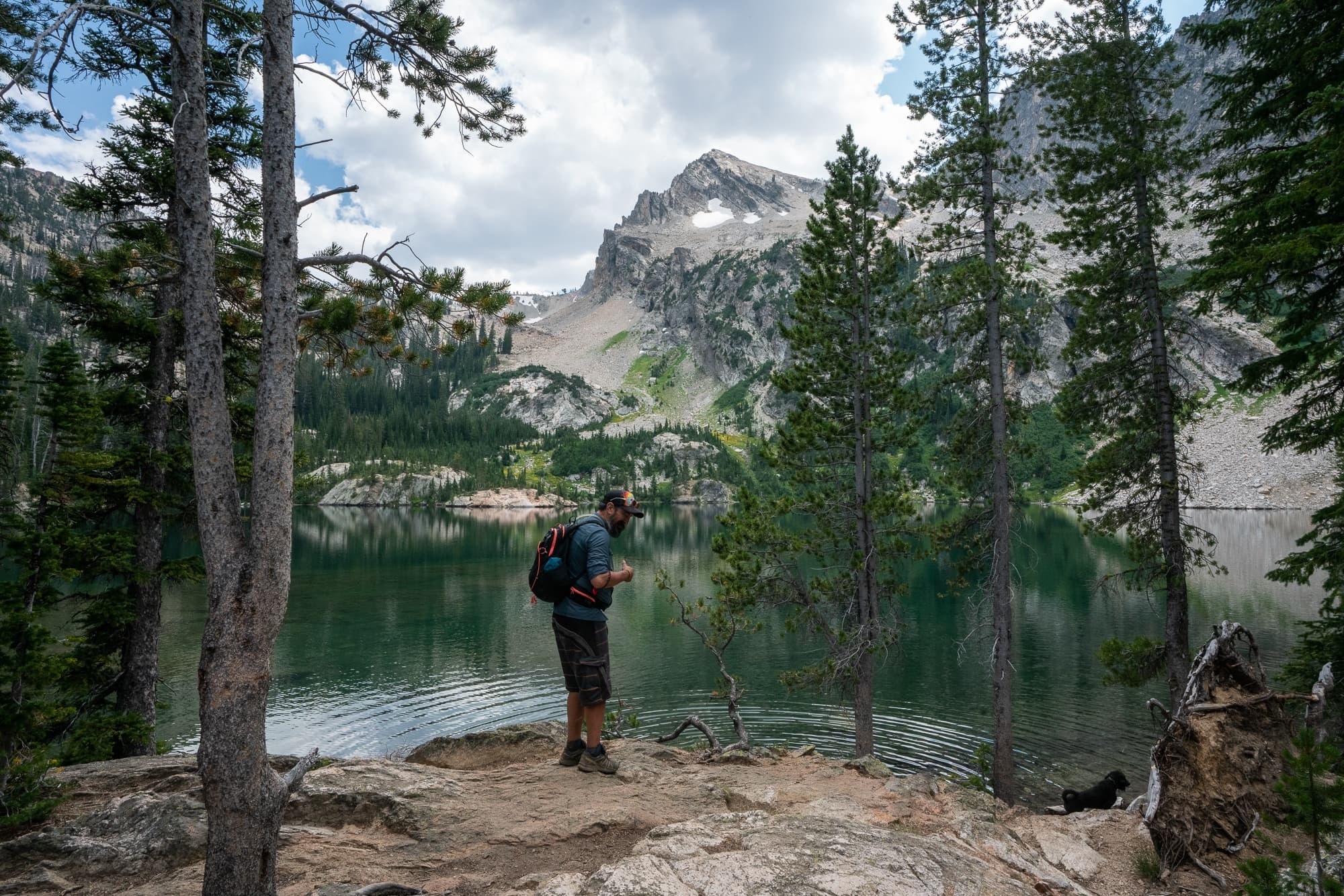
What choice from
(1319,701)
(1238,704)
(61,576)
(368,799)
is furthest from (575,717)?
(61,576)

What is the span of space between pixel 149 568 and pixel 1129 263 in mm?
19953

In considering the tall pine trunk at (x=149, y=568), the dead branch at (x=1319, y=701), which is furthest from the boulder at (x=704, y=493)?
the dead branch at (x=1319, y=701)

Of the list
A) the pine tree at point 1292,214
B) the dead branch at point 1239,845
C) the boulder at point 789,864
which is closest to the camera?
the boulder at point 789,864

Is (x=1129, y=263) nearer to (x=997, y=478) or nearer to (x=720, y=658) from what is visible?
(x=997, y=478)

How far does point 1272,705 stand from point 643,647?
26.7 m

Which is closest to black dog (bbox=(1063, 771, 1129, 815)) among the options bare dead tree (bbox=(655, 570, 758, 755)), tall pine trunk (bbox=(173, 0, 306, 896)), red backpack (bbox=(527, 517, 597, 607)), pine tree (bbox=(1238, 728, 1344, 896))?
bare dead tree (bbox=(655, 570, 758, 755))

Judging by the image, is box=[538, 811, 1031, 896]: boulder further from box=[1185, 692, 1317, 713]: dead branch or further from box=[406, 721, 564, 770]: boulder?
box=[406, 721, 564, 770]: boulder

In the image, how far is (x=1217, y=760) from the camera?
6.36 m

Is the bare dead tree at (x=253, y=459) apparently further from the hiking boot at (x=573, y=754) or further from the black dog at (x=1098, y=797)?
the black dog at (x=1098, y=797)

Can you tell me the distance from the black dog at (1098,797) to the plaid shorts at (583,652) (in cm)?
831

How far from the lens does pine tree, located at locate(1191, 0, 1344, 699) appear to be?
801 cm

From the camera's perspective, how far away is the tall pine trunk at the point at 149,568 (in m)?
10.7

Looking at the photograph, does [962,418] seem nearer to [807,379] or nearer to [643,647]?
[807,379]

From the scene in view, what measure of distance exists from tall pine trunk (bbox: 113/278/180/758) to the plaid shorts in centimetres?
797
